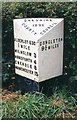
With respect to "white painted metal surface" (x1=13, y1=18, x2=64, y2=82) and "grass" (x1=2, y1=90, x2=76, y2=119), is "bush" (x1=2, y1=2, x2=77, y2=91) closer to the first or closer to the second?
"white painted metal surface" (x1=13, y1=18, x2=64, y2=82)

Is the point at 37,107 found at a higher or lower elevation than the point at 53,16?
lower

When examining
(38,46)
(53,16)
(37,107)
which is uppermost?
(53,16)

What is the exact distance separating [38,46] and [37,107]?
759 millimetres

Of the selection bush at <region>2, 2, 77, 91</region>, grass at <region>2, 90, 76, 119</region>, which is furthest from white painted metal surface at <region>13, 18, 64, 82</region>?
grass at <region>2, 90, 76, 119</region>

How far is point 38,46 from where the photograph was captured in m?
4.82

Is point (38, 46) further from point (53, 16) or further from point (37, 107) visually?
point (37, 107)

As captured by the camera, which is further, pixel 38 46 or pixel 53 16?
pixel 53 16

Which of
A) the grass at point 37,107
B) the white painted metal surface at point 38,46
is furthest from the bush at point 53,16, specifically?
the grass at point 37,107

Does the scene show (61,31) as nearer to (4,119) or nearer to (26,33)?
(26,33)

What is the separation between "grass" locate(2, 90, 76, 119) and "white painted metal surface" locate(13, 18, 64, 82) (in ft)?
0.86

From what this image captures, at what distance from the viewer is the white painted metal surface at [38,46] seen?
4867 millimetres

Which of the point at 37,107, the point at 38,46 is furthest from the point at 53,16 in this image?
the point at 37,107

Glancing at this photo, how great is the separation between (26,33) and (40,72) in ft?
1.67

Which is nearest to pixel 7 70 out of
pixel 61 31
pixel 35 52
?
pixel 35 52
